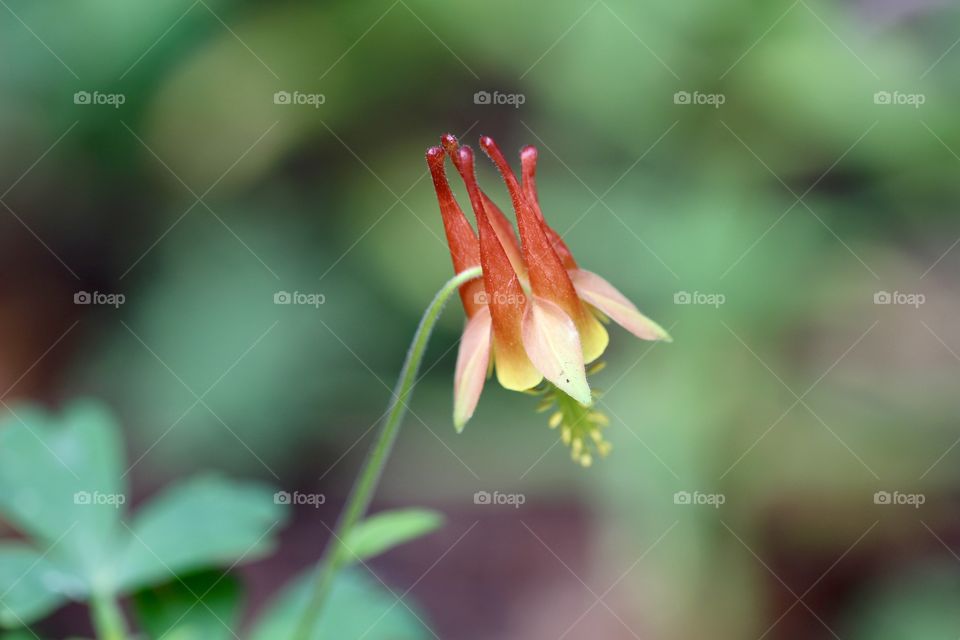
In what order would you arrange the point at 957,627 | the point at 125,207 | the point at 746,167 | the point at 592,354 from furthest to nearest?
the point at 125,207, the point at 746,167, the point at 957,627, the point at 592,354

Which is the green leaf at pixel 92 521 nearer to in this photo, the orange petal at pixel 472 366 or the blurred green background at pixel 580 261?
the orange petal at pixel 472 366

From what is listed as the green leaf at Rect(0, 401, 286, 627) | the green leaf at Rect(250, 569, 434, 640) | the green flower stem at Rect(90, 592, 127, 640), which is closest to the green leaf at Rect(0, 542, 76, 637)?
the green leaf at Rect(0, 401, 286, 627)

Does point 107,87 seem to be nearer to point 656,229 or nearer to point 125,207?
point 125,207

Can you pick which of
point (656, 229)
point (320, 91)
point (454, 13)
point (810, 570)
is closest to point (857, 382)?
point (810, 570)

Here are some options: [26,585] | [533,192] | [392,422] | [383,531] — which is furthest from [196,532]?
[533,192]

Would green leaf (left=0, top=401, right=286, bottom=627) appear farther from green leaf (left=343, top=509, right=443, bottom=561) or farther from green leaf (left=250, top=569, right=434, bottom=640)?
green leaf (left=343, top=509, right=443, bottom=561)

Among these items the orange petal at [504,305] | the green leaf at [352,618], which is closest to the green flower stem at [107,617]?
the green leaf at [352,618]

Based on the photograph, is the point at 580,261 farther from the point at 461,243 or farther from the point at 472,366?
the point at 472,366
